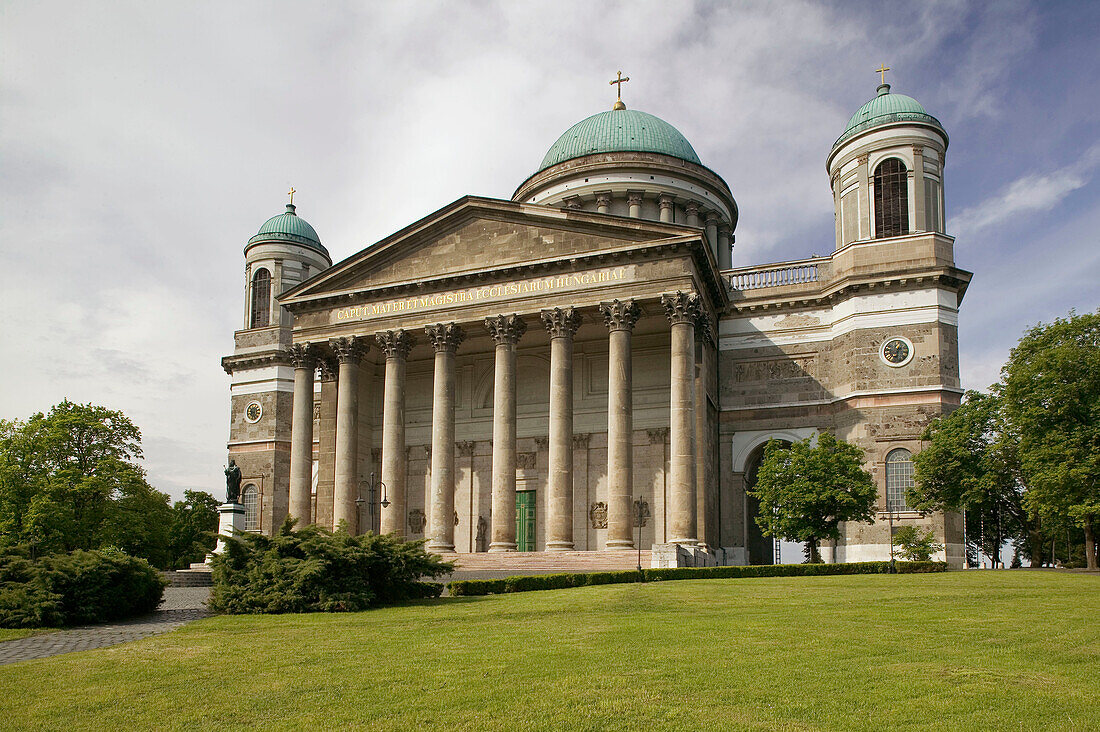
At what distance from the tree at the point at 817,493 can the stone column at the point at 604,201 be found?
2444 cm

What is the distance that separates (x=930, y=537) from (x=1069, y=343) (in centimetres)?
966

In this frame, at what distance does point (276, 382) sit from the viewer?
195 ft

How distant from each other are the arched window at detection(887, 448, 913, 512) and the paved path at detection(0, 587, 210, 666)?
106 ft

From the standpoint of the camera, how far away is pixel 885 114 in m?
49.1

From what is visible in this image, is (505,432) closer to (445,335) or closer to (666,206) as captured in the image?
(445,335)

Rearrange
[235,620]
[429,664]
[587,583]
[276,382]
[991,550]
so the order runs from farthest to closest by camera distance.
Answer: [991,550], [276,382], [587,583], [235,620], [429,664]

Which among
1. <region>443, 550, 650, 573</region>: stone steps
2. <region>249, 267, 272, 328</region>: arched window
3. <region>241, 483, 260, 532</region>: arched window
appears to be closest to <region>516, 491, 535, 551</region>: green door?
<region>443, 550, 650, 573</region>: stone steps

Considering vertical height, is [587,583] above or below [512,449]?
below

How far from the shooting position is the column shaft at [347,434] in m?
45.1

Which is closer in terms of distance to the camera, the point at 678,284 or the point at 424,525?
the point at 678,284

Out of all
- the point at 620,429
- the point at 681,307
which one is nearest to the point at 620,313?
the point at 681,307

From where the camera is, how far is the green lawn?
9.91 m

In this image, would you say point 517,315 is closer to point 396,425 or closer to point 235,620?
point 396,425

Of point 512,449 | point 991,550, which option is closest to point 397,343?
point 512,449
